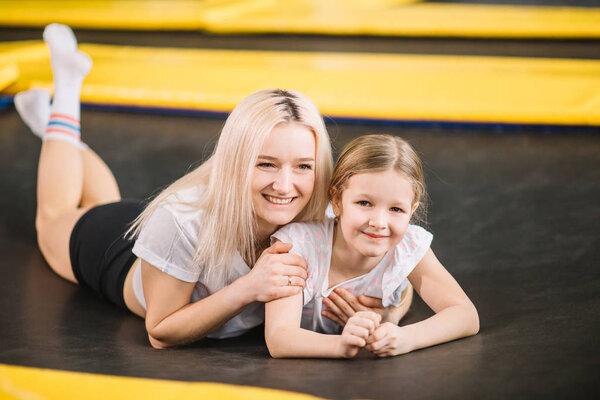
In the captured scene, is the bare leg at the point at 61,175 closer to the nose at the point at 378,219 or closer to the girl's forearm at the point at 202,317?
the girl's forearm at the point at 202,317

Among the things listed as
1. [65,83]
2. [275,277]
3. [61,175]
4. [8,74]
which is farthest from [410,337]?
[8,74]

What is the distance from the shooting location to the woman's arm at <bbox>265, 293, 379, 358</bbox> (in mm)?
1153

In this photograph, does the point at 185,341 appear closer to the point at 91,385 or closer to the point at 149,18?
the point at 91,385

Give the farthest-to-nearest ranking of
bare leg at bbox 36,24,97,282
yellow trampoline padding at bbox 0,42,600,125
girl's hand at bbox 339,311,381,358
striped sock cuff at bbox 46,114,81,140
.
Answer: yellow trampoline padding at bbox 0,42,600,125 → striped sock cuff at bbox 46,114,81,140 → bare leg at bbox 36,24,97,282 → girl's hand at bbox 339,311,381,358

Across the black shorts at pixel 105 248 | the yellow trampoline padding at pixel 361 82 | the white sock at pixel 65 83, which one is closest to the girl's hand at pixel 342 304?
the black shorts at pixel 105 248

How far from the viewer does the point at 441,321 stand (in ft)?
4.14

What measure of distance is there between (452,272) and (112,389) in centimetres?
90

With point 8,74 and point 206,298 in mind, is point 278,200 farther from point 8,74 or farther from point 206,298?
point 8,74

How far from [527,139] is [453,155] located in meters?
0.31

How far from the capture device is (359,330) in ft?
3.76

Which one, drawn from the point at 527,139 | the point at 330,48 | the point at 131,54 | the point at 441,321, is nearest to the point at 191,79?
the point at 131,54

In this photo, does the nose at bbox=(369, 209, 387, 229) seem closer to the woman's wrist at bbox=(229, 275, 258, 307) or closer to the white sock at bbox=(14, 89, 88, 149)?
the woman's wrist at bbox=(229, 275, 258, 307)

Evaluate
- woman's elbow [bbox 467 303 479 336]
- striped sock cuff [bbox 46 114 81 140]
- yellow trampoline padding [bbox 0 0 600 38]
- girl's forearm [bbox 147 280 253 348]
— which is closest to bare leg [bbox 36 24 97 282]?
striped sock cuff [bbox 46 114 81 140]

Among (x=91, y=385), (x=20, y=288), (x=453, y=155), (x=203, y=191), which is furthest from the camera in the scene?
(x=453, y=155)
